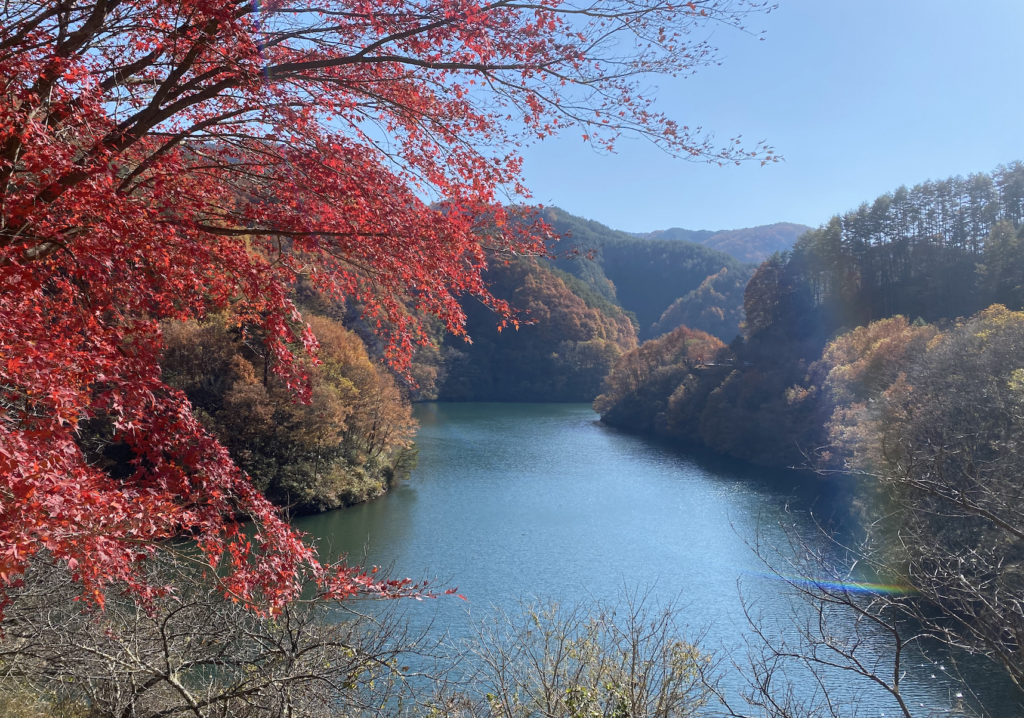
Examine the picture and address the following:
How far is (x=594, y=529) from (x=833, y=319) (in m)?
27.1

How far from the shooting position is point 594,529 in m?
17.6

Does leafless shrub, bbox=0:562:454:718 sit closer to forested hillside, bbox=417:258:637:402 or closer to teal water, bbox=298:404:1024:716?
teal water, bbox=298:404:1024:716

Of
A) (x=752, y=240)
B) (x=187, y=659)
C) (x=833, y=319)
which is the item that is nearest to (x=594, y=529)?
(x=187, y=659)

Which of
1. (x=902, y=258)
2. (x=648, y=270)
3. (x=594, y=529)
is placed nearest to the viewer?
(x=594, y=529)

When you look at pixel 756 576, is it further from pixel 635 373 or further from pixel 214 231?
pixel 635 373

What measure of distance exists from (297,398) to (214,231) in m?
0.92

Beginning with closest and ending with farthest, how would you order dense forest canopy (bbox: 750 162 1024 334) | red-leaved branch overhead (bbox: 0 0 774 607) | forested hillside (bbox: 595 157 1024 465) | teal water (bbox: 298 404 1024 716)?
red-leaved branch overhead (bbox: 0 0 774 607) → teal water (bbox: 298 404 1024 716) → forested hillside (bbox: 595 157 1024 465) → dense forest canopy (bbox: 750 162 1024 334)

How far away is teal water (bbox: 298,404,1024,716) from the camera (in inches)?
472

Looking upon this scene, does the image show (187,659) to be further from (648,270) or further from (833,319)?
(648,270)

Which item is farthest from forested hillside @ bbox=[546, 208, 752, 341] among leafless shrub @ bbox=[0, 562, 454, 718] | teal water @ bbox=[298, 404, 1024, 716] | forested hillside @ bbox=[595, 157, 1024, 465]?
leafless shrub @ bbox=[0, 562, 454, 718]

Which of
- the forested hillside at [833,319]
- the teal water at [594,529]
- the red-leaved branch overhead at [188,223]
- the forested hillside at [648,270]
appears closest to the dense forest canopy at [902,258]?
the forested hillside at [833,319]

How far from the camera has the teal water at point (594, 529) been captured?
12.0 metres

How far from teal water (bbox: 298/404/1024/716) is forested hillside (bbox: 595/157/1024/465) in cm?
384

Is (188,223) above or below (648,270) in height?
below
